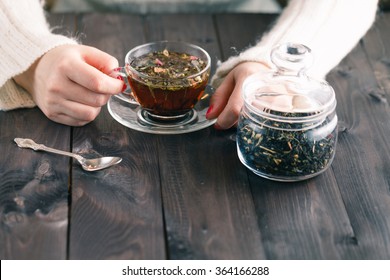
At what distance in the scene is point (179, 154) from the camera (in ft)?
3.92

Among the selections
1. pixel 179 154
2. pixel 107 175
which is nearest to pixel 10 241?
pixel 107 175

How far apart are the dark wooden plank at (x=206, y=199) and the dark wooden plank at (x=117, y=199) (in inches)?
0.8

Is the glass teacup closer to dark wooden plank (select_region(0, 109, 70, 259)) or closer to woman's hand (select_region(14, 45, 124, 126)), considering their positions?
woman's hand (select_region(14, 45, 124, 126))

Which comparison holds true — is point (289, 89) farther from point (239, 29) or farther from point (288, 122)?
point (239, 29)

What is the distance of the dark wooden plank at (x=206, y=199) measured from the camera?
3.27 ft

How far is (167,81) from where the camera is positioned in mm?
1183

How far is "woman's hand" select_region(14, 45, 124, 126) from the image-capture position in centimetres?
119

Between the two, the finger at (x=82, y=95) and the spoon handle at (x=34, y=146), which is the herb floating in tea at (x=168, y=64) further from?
the spoon handle at (x=34, y=146)

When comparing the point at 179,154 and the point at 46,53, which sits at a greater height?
the point at 46,53

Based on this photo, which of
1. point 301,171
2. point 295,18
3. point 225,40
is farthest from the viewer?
point 225,40

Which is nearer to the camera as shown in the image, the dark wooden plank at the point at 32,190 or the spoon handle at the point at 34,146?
the dark wooden plank at the point at 32,190

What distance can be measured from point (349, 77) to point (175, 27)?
0.44 metres

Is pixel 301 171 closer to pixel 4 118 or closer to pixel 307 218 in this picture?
pixel 307 218

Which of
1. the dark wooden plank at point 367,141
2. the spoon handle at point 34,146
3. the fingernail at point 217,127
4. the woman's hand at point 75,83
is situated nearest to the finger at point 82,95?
the woman's hand at point 75,83
